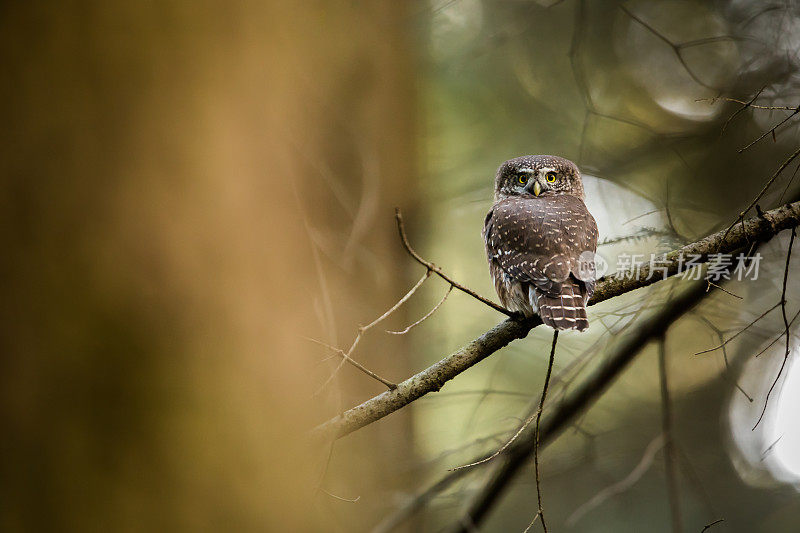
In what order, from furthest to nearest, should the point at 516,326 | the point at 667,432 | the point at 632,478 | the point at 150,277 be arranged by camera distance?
the point at 632,478 < the point at 667,432 < the point at 516,326 < the point at 150,277

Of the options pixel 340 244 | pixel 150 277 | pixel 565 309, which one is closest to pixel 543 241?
pixel 565 309

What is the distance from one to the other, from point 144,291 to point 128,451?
0.11 metres

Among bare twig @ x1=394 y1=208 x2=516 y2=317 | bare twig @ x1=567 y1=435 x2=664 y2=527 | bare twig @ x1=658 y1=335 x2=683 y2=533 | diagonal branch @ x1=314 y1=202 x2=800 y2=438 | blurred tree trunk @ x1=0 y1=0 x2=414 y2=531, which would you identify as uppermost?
blurred tree trunk @ x1=0 y1=0 x2=414 y2=531

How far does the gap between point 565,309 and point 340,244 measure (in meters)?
0.67

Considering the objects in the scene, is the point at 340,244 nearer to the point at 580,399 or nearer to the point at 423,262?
the point at 423,262

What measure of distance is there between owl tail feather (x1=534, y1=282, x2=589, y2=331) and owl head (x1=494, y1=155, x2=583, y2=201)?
714 millimetres

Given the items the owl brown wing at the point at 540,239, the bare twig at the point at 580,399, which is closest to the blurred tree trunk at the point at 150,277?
the owl brown wing at the point at 540,239

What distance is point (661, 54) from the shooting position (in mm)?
3096

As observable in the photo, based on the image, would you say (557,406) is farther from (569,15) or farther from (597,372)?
(569,15)

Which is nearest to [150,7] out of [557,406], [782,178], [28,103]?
[28,103]

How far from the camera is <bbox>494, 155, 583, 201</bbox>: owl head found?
2484 mm

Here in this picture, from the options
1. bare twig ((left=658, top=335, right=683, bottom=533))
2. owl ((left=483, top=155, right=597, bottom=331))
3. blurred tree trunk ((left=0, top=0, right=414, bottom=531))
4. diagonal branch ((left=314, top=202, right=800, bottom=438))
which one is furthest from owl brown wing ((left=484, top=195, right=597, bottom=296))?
blurred tree trunk ((left=0, top=0, right=414, bottom=531))

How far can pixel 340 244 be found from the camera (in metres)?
1.67

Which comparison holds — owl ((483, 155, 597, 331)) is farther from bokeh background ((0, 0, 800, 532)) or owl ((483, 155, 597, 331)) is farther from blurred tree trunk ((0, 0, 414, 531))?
blurred tree trunk ((0, 0, 414, 531))
